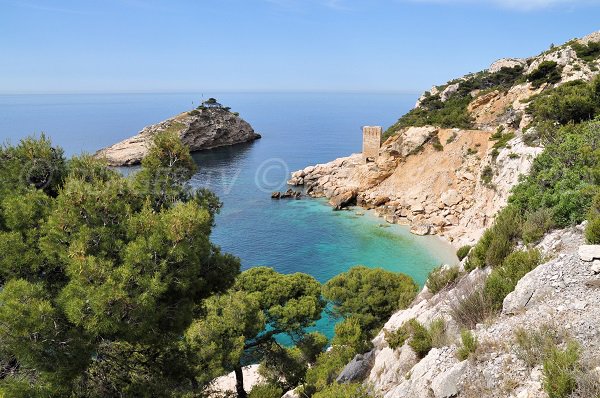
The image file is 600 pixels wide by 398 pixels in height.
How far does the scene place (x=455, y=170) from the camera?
3744 cm

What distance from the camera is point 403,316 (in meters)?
13.1

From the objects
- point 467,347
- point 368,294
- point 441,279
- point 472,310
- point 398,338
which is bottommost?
point 368,294

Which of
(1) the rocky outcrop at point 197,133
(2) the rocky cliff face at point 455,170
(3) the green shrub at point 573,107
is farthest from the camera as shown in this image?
(1) the rocky outcrop at point 197,133

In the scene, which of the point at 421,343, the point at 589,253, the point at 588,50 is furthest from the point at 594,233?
the point at 588,50

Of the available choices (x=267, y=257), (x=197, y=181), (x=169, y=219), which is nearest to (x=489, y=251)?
(x=169, y=219)

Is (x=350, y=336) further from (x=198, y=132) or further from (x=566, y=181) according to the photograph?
(x=198, y=132)

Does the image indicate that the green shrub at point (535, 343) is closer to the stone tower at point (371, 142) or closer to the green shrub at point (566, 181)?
the green shrub at point (566, 181)

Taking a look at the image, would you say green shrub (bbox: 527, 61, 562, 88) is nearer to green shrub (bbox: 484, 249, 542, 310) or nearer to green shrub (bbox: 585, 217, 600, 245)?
green shrub (bbox: 585, 217, 600, 245)

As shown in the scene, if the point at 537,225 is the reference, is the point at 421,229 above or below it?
below

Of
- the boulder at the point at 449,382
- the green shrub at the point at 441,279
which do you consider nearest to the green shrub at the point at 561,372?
the boulder at the point at 449,382

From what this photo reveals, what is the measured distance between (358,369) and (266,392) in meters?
3.89

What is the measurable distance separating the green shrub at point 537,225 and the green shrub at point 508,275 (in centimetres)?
196

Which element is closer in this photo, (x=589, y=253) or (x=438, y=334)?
(x=589, y=253)

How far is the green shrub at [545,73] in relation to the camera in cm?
3631
